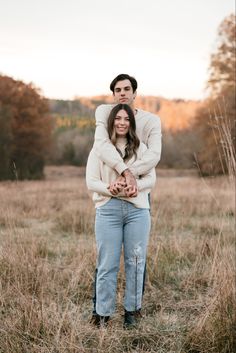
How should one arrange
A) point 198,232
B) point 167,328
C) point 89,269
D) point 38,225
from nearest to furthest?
point 167,328 < point 89,269 < point 198,232 < point 38,225

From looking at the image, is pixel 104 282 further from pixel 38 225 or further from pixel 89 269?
pixel 38 225

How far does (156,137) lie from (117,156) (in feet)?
1.22

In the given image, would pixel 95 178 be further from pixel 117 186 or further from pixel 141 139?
pixel 141 139

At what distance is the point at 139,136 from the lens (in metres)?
2.91

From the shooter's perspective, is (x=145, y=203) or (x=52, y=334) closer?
(x=52, y=334)

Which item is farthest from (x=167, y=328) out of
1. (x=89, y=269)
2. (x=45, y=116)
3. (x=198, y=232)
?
(x=45, y=116)

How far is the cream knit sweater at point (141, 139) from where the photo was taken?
2.66 metres

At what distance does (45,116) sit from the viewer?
2244 cm

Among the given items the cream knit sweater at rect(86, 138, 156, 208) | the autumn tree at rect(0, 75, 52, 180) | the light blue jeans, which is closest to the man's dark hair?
the cream knit sweater at rect(86, 138, 156, 208)

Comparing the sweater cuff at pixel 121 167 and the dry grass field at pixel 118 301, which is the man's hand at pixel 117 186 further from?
the dry grass field at pixel 118 301

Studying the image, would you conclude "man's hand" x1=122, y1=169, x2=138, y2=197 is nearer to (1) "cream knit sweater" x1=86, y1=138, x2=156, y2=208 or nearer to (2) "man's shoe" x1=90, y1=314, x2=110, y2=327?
(1) "cream knit sweater" x1=86, y1=138, x2=156, y2=208

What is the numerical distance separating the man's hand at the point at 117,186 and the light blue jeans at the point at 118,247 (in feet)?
0.34

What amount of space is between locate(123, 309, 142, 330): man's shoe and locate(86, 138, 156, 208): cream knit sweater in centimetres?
72

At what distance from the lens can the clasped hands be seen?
2.60 m
